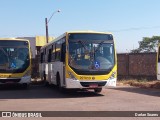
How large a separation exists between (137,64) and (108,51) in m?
16.4

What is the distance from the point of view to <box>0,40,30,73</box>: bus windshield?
22.7 metres

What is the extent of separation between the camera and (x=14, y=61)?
22.9m

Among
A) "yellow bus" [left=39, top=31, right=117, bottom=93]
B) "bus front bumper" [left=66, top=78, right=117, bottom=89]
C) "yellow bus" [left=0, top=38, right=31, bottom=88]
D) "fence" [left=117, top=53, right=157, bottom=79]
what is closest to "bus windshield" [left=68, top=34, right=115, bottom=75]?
"yellow bus" [left=39, top=31, right=117, bottom=93]

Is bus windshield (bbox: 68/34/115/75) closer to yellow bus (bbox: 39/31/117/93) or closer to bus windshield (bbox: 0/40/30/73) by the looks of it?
yellow bus (bbox: 39/31/117/93)

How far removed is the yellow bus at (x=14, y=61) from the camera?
74.3 feet

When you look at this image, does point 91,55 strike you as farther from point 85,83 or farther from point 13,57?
point 13,57

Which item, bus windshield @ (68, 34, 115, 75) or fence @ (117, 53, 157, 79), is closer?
bus windshield @ (68, 34, 115, 75)

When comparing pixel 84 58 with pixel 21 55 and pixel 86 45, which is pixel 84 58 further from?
pixel 21 55

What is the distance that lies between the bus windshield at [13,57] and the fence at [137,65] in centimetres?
1308

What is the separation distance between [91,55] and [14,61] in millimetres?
6156

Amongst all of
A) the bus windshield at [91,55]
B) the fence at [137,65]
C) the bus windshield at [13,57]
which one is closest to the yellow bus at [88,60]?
the bus windshield at [91,55]

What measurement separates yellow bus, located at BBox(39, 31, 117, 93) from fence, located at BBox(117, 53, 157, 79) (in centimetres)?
1449

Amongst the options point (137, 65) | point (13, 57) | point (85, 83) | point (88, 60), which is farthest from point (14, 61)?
point (137, 65)

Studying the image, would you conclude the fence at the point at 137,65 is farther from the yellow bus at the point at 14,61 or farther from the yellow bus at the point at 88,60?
the yellow bus at the point at 88,60
